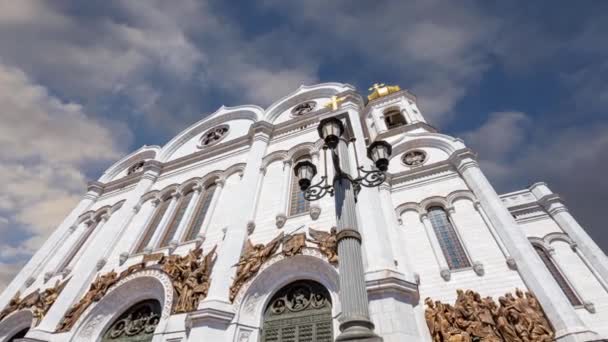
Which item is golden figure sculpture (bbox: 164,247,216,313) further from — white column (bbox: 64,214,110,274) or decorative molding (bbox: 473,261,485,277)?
decorative molding (bbox: 473,261,485,277)

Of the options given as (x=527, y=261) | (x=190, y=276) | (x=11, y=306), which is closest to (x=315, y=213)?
(x=190, y=276)

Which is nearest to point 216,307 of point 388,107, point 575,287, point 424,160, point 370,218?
point 370,218

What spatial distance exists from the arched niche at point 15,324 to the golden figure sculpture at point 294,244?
436 inches

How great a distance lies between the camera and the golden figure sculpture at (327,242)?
25.3 feet

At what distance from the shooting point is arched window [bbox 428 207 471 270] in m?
9.53

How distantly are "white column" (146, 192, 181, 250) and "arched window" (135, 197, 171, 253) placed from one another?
50 cm

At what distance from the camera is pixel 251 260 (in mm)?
8734

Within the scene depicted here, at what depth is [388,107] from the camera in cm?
2203

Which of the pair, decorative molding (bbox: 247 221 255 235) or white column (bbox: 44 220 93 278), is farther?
white column (bbox: 44 220 93 278)

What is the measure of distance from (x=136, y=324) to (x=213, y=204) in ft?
15.9

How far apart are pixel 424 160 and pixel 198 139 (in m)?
13.1

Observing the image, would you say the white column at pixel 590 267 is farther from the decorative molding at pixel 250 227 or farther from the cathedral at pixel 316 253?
the decorative molding at pixel 250 227

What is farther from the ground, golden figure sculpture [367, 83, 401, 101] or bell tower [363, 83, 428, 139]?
golden figure sculpture [367, 83, 401, 101]

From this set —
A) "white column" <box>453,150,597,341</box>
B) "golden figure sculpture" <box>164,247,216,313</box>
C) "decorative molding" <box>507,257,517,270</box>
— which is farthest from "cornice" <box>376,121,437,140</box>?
"golden figure sculpture" <box>164,247,216,313</box>
